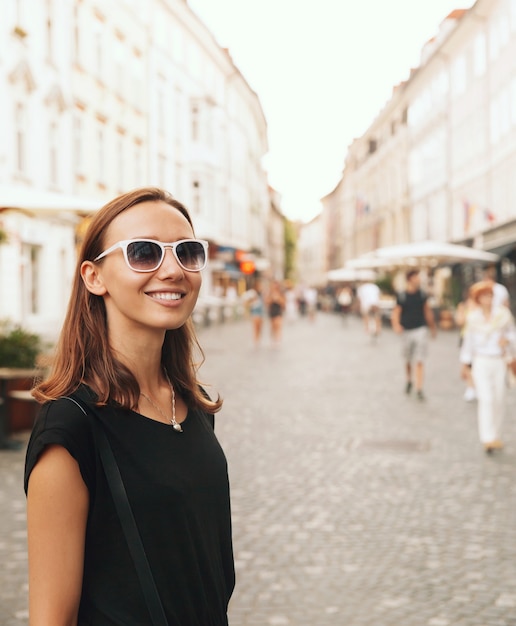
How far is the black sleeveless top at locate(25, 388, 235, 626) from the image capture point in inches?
73.7

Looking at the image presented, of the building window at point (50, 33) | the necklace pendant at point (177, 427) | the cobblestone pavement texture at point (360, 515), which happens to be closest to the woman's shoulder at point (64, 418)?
the necklace pendant at point (177, 427)

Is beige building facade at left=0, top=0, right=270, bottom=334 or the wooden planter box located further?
beige building facade at left=0, top=0, right=270, bottom=334

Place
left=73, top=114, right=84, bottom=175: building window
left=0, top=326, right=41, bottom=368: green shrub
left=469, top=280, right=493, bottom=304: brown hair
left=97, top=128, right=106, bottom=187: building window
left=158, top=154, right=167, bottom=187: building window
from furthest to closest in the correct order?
left=158, top=154, right=167, bottom=187: building window
left=97, top=128, right=106, bottom=187: building window
left=73, top=114, right=84, bottom=175: building window
left=0, top=326, right=41, bottom=368: green shrub
left=469, top=280, right=493, bottom=304: brown hair

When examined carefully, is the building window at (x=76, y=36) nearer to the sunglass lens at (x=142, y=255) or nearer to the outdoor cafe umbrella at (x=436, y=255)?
the outdoor cafe umbrella at (x=436, y=255)

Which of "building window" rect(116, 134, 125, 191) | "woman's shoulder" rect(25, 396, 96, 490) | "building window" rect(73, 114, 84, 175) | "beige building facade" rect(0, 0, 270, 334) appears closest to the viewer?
"woman's shoulder" rect(25, 396, 96, 490)

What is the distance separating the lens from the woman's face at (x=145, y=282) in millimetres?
2061

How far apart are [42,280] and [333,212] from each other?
95.8 m

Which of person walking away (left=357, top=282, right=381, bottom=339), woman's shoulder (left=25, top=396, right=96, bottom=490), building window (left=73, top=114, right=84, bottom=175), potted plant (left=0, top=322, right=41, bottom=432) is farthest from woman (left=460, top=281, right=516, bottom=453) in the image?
building window (left=73, top=114, right=84, bottom=175)

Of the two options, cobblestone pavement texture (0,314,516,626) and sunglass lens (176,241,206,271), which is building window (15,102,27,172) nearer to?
cobblestone pavement texture (0,314,516,626)

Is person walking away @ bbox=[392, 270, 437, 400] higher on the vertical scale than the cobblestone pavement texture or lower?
higher

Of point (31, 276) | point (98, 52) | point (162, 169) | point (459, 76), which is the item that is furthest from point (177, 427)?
point (459, 76)

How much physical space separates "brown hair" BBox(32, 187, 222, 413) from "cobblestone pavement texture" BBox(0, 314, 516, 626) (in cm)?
304

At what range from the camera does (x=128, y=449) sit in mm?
1921

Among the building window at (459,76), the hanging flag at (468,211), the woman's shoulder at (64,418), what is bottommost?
the woman's shoulder at (64,418)
